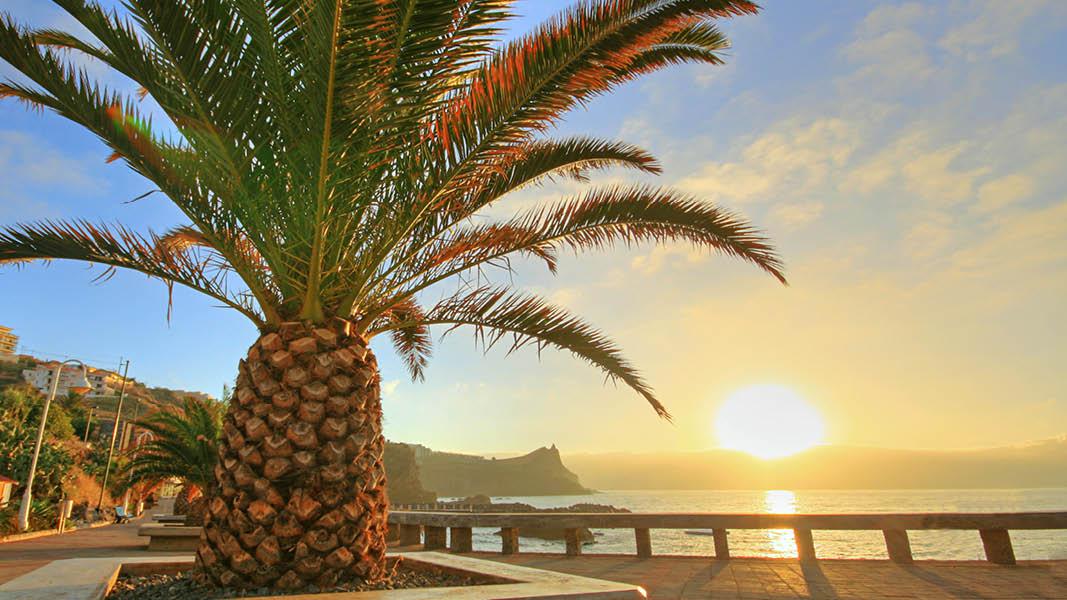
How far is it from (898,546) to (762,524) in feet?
4.86

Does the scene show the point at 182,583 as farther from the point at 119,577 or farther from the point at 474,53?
the point at 474,53

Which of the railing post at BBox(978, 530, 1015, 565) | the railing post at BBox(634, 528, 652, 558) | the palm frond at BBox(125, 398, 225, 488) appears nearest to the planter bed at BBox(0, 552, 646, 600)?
the railing post at BBox(634, 528, 652, 558)

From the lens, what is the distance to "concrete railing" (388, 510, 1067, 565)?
6.27m

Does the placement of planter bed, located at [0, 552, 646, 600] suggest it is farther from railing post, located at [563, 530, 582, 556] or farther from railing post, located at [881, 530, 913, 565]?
railing post, located at [881, 530, 913, 565]

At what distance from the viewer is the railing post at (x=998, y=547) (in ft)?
20.4

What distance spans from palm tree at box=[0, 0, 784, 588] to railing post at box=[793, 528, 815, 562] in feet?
17.5

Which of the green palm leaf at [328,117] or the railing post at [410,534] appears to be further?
the railing post at [410,534]

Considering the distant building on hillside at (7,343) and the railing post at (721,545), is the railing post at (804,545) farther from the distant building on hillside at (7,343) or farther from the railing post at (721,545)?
the distant building on hillside at (7,343)

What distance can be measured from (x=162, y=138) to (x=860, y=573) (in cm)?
792

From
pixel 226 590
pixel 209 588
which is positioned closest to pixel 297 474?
pixel 226 590

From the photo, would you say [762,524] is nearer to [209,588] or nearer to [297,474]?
[297,474]

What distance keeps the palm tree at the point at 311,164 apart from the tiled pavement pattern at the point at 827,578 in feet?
9.93

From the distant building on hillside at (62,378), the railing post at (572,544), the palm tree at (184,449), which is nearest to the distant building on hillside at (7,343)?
the distant building on hillside at (62,378)

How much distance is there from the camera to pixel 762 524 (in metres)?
7.29
